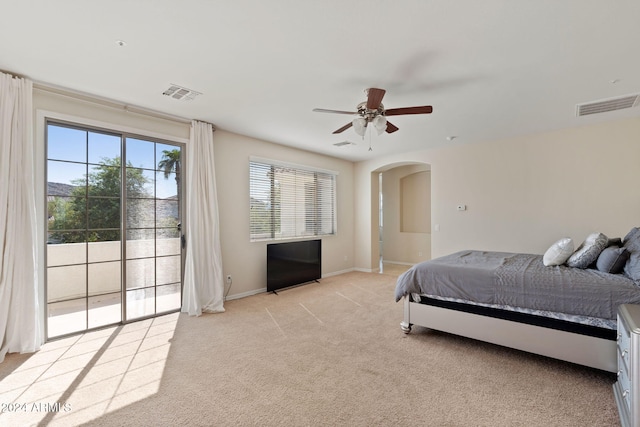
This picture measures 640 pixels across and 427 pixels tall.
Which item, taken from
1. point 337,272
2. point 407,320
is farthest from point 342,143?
point 407,320

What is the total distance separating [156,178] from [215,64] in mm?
2026

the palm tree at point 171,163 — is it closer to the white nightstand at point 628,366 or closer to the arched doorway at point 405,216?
the white nightstand at point 628,366

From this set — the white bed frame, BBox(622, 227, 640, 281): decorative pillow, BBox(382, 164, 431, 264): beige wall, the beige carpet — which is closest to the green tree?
the beige carpet

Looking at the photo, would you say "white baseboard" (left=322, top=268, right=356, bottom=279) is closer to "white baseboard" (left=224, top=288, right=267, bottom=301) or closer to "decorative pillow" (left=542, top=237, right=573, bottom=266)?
"white baseboard" (left=224, top=288, right=267, bottom=301)

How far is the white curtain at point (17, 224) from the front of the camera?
2717 mm

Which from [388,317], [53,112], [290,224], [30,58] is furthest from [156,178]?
[388,317]

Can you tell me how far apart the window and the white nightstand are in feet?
14.5

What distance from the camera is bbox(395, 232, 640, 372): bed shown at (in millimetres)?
2275

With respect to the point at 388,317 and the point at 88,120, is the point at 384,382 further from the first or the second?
the point at 88,120

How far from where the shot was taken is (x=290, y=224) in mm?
5703

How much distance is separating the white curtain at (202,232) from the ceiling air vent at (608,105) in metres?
4.88

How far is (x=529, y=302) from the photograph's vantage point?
2.55 metres

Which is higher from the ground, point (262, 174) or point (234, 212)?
point (262, 174)

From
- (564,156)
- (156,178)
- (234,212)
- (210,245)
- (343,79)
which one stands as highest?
(343,79)
